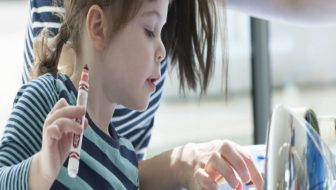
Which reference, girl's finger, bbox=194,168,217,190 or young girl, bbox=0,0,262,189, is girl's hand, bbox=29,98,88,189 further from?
girl's finger, bbox=194,168,217,190

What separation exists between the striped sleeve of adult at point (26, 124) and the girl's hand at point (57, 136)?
0.24ft

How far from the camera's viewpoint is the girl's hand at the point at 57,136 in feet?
1.85

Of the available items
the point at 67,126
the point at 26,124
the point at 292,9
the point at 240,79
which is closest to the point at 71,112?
the point at 67,126

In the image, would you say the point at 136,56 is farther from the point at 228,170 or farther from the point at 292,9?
the point at 292,9

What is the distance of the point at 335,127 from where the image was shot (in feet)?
2.60

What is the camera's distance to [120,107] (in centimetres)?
94

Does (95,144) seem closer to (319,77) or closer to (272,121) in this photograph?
(272,121)

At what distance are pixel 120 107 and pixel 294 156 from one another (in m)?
0.42

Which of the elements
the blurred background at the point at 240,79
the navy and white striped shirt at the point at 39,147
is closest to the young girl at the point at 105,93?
the navy and white striped shirt at the point at 39,147

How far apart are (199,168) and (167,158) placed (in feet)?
0.25

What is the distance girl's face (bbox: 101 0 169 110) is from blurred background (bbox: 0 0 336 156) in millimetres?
1198

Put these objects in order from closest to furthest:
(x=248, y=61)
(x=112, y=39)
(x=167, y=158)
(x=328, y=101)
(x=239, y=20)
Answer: (x=112, y=39)
(x=167, y=158)
(x=248, y=61)
(x=239, y=20)
(x=328, y=101)

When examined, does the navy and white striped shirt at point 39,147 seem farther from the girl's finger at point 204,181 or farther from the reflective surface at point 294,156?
the reflective surface at point 294,156

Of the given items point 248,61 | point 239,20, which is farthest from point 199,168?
point 239,20
